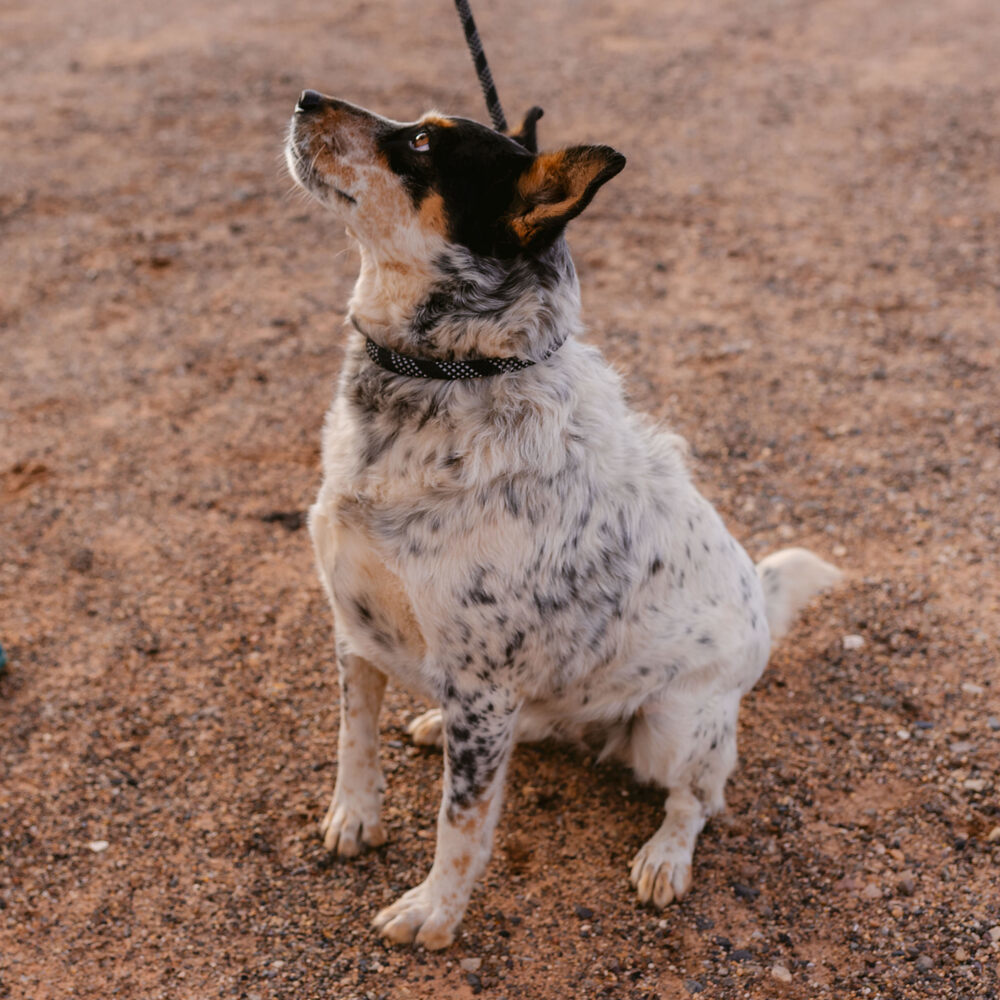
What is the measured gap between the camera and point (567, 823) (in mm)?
3742

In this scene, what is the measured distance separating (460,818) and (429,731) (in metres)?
0.86

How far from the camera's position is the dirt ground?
338 centimetres

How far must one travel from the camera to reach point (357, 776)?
3.58 m

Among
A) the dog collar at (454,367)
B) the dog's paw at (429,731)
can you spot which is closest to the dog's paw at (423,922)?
the dog's paw at (429,731)

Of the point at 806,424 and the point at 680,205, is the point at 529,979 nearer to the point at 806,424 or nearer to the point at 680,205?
the point at 806,424

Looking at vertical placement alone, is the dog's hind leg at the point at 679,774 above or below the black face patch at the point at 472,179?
below

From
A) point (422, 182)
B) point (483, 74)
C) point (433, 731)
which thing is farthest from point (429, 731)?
point (483, 74)

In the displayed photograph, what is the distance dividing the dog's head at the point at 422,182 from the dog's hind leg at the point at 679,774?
5.58ft

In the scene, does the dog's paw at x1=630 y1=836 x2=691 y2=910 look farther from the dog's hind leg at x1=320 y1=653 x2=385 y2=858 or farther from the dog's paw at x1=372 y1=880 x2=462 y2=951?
the dog's hind leg at x1=320 y1=653 x2=385 y2=858

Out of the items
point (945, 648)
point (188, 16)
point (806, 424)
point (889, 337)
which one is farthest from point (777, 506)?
point (188, 16)

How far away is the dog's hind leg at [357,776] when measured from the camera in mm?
3508

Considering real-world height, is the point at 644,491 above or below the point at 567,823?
above

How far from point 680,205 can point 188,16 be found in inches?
279

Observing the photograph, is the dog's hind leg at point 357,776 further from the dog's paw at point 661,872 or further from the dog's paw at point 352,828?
the dog's paw at point 661,872
